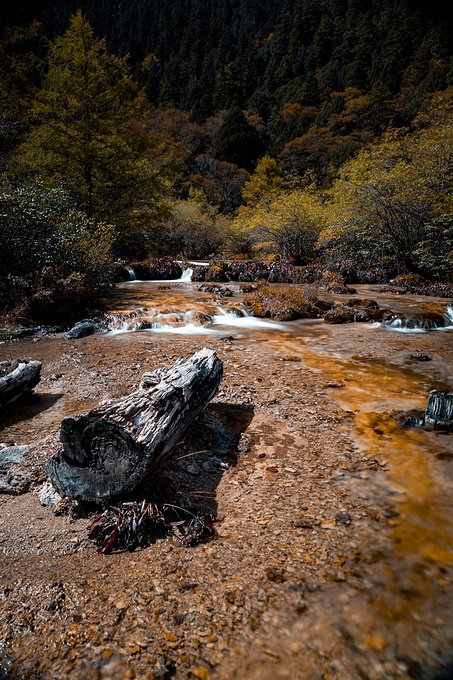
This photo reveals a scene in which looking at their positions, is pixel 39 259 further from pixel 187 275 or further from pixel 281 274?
pixel 281 274

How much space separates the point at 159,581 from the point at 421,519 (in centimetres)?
187

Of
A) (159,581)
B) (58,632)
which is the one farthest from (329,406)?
(58,632)

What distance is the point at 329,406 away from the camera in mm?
4191

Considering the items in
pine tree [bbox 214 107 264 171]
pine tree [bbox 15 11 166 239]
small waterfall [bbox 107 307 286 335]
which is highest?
pine tree [bbox 214 107 264 171]

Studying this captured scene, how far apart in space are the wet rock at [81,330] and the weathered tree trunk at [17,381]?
285 cm

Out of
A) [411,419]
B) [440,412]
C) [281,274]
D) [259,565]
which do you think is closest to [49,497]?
[259,565]

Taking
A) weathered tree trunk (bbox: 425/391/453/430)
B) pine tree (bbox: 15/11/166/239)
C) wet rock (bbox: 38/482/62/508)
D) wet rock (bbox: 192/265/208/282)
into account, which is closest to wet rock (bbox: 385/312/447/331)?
weathered tree trunk (bbox: 425/391/453/430)

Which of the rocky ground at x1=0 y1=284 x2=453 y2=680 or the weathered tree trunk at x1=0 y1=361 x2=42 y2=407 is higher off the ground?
the weathered tree trunk at x1=0 y1=361 x2=42 y2=407

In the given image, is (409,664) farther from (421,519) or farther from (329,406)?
(329,406)

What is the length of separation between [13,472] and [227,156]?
177 feet

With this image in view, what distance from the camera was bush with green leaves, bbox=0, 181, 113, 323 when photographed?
26.5 feet

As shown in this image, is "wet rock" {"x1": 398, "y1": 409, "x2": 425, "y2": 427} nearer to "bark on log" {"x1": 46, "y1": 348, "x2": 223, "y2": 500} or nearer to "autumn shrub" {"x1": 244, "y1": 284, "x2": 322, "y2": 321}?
"bark on log" {"x1": 46, "y1": 348, "x2": 223, "y2": 500}

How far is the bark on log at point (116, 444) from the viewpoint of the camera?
220 centimetres

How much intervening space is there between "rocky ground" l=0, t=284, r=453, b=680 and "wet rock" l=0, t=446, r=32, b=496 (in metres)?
0.06
